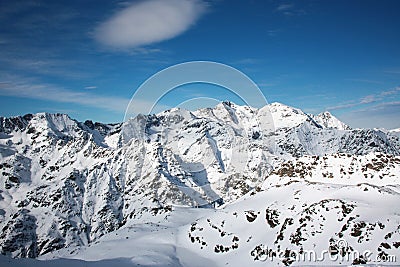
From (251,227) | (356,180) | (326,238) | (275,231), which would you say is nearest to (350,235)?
(326,238)

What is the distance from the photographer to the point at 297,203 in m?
42.5

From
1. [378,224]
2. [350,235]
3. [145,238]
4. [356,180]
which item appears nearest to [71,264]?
[145,238]

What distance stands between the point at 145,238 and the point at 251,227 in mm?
19387

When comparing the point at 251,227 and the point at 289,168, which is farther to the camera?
the point at 289,168

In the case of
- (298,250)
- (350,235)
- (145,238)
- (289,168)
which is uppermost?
(289,168)

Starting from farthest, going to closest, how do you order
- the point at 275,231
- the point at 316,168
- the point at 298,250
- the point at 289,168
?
1. the point at 289,168
2. the point at 316,168
3. the point at 275,231
4. the point at 298,250

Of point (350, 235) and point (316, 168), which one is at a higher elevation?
point (316, 168)

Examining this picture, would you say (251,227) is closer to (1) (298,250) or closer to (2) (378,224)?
(1) (298,250)

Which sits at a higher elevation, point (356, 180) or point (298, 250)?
point (356, 180)

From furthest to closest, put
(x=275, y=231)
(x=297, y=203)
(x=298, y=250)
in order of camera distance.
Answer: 1. (x=297, y=203)
2. (x=275, y=231)
3. (x=298, y=250)

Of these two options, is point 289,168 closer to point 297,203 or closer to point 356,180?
point 356,180

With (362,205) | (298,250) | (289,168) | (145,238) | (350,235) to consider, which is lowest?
(145,238)

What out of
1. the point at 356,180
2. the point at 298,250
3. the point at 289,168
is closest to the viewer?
the point at 298,250

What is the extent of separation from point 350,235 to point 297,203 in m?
13.3
